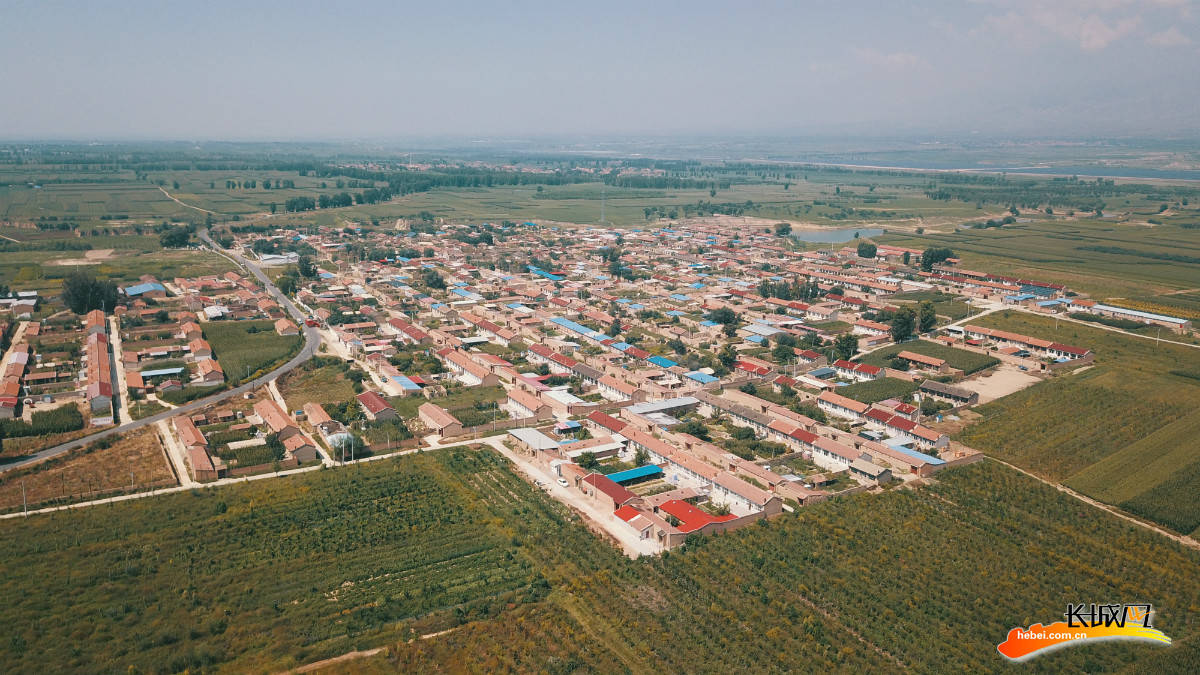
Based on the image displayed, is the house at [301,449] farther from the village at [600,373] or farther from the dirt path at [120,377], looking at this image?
the dirt path at [120,377]

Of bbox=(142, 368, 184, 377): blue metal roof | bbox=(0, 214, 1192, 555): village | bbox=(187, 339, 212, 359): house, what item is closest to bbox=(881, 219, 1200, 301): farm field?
bbox=(0, 214, 1192, 555): village

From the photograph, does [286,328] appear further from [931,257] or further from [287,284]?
[931,257]

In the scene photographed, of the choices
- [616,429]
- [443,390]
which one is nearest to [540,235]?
[443,390]

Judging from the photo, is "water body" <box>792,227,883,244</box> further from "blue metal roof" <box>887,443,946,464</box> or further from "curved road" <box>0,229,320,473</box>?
"blue metal roof" <box>887,443,946,464</box>

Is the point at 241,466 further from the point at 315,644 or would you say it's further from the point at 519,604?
the point at 519,604

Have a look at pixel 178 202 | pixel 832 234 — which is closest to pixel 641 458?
pixel 832 234

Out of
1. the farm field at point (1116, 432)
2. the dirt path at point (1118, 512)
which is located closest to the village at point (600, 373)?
the farm field at point (1116, 432)
